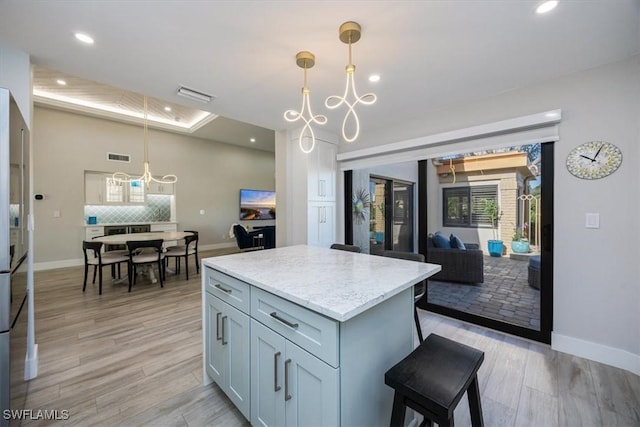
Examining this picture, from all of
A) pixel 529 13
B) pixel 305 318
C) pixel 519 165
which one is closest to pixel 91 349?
pixel 305 318

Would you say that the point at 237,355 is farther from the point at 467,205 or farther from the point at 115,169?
the point at 115,169

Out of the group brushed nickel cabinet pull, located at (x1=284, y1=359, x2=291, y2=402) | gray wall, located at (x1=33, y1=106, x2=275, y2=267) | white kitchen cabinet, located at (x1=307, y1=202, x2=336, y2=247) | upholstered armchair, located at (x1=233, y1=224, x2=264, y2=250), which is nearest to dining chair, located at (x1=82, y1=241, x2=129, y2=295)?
gray wall, located at (x1=33, y1=106, x2=275, y2=267)

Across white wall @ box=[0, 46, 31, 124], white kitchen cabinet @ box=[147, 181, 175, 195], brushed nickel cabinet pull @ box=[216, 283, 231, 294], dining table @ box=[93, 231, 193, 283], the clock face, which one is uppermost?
white wall @ box=[0, 46, 31, 124]

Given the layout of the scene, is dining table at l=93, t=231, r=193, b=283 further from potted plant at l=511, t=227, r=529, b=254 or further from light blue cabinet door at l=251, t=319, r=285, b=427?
potted plant at l=511, t=227, r=529, b=254

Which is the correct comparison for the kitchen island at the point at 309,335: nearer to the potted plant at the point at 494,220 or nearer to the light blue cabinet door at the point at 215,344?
the light blue cabinet door at the point at 215,344

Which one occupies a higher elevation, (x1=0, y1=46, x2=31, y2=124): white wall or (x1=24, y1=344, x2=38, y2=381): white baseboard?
(x1=0, y1=46, x2=31, y2=124): white wall

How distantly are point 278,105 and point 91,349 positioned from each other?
3.10 m

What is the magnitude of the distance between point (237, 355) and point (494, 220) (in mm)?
3019

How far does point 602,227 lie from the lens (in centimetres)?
210

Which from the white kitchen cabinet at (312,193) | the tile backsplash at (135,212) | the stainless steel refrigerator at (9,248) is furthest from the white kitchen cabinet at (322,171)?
the tile backsplash at (135,212)

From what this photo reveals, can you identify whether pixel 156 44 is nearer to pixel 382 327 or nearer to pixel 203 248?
pixel 382 327

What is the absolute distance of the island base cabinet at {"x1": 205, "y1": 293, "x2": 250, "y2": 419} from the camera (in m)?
1.47

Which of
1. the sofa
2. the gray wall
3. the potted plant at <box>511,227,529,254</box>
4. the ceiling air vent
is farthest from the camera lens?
the ceiling air vent

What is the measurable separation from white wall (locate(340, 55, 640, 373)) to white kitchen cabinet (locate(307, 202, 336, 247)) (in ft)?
A: 8.41
